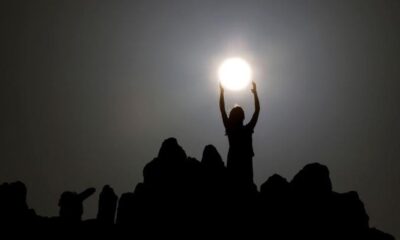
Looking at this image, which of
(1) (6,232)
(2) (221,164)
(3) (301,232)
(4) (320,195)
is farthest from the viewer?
(1) (6,232)

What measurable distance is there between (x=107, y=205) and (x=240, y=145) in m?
11.1

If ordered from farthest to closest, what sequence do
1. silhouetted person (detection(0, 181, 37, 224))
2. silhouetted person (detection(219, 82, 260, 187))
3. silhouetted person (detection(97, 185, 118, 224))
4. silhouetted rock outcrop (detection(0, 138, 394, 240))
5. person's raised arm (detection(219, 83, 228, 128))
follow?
silhouetted person (detection(0, 181, 37, 224)), silhouetted person (detection(97, 185, 118, 224)), person's raised arm (detection(219, 83, 228, 128)), silhouetted rock outcrop (detection(0, 138, 394, 240)), silhouetted person (detection(219, 82, 260, 187))

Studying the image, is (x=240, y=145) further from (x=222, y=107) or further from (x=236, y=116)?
(x=222, y=107)

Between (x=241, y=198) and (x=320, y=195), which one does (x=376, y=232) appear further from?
(x=241, y=198)

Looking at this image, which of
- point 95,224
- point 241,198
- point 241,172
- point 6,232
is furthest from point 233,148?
point 6,232

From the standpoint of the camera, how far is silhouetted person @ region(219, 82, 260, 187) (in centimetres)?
1997

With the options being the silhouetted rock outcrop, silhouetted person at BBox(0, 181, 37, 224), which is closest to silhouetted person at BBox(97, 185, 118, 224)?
the silhouetted rock outcrop

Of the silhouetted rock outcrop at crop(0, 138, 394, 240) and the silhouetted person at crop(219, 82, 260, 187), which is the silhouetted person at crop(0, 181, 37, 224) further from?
the silhouetted person at crop(219, 82, 260, 187)

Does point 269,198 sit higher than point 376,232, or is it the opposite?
point 269,198

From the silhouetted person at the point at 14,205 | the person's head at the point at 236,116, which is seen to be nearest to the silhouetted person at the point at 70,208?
the silhouetted person at the point at 14,205

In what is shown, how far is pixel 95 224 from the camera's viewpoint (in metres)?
24.2

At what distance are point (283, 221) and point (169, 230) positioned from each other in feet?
19.8

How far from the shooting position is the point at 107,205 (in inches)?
1024

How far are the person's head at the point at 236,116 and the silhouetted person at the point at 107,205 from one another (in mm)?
10958
